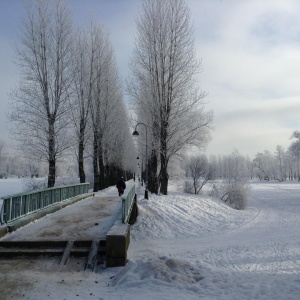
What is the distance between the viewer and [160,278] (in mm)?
6750

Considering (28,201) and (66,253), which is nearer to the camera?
(66,253)

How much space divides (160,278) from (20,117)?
19349 millimetres

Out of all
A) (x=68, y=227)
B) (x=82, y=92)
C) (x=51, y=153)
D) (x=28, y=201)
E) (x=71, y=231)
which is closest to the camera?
(x=71, y=231)

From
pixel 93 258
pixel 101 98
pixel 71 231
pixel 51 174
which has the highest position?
pixel 101 98

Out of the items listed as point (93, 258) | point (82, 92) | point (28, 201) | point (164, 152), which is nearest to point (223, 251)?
point (93, 258)

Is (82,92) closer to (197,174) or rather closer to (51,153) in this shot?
(51,153)

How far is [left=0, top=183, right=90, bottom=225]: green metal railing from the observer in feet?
31.9

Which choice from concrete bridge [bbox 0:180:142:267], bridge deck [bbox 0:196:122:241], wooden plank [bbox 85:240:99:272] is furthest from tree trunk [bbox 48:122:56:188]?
wooden plank [bbox 85:240:99:272]

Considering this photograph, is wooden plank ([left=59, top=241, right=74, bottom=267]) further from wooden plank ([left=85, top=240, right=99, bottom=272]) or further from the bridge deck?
wooden plank ([left=85, top=240, right=99, bottom=272])

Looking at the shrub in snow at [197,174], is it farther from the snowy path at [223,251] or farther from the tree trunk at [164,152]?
the snowy path at [223,251]

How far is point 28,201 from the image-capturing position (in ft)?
37.1

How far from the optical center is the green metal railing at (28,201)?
9.73 metres

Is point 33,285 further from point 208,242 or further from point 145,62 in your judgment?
point 145,62

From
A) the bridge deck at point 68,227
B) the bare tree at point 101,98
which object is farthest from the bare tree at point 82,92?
the bridge deck at point 68,227
